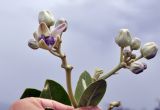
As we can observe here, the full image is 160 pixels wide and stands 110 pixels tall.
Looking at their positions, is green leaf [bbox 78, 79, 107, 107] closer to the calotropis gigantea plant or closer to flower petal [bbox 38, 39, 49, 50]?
the calotropis gigantea plant

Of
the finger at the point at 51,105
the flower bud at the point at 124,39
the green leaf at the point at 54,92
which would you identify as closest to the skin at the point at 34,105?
the finger at the point at 51,105

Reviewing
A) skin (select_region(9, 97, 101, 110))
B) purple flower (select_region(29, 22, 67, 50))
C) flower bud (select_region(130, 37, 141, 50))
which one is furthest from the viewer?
flower bud (select_region(130, 37, 141, 50))

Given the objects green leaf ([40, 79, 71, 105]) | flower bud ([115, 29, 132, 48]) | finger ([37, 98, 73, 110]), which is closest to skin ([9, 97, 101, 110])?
finger ([37, 98, 73, 110])

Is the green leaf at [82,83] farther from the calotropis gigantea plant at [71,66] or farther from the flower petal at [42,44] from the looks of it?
the flower petal at [42,44]

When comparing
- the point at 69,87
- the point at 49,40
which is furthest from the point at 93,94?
the point at 49,40

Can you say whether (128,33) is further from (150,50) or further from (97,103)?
(97,103)
